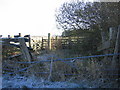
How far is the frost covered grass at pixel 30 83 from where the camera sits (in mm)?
3414

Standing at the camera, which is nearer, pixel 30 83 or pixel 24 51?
pixel 30 83

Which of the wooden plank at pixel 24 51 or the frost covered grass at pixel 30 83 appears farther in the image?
the wooden plank at pixel 24 51

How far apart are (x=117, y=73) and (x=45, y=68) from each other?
7.83ft

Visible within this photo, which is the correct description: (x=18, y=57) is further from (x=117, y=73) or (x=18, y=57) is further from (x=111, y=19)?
(x=111, y=19)

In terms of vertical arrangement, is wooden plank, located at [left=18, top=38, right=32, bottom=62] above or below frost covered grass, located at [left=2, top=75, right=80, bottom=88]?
above

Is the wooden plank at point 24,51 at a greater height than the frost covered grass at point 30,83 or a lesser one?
greater

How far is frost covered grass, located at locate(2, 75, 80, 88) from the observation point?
11.2 ft

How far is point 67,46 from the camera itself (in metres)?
7.86

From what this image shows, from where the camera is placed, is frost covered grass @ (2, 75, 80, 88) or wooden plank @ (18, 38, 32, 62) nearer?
frost covered grass @ (2, 75, 80, 88)

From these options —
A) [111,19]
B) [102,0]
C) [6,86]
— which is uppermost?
[102,0]

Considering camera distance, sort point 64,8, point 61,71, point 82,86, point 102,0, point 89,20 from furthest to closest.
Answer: point 64,8, point 89,20, point 102,0, point 61,71, point 82,86

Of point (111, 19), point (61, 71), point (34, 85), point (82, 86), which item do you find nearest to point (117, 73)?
point (82, 86)

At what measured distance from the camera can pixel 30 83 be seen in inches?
144

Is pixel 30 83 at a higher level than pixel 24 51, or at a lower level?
lower
